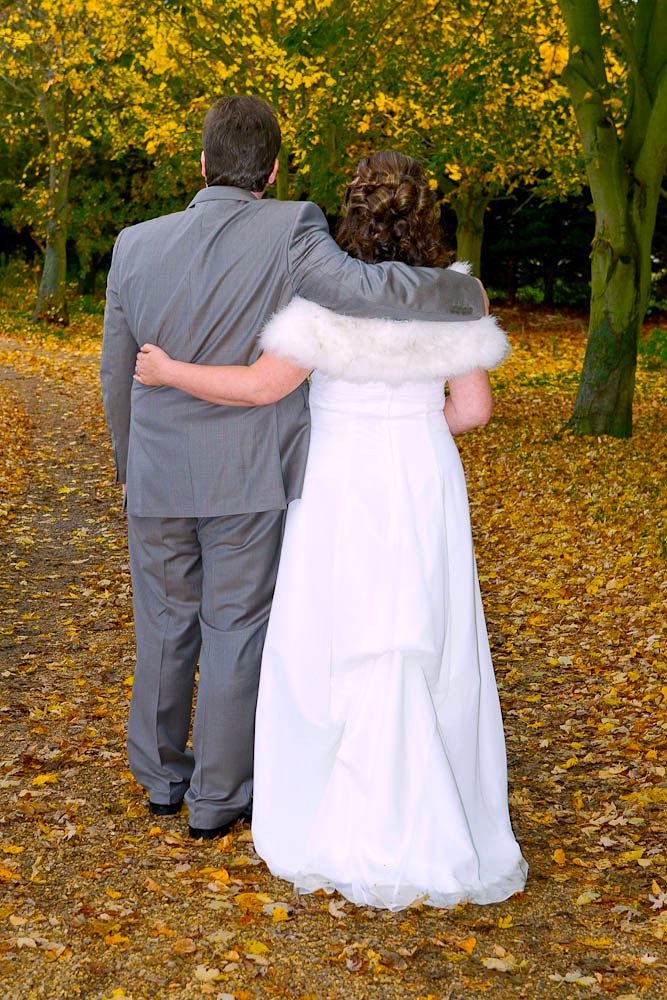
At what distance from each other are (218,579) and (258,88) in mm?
13235

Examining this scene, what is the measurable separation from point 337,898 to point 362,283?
181 centimetres

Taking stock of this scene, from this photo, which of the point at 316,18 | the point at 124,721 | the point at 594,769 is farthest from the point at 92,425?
the point at 594,769

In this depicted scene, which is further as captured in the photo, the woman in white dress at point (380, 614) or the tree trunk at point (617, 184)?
the tree trunk at point (617, 184)

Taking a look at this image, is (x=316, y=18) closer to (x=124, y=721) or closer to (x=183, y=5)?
(x=183, y=5)

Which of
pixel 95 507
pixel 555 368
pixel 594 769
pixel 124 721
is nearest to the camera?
pixel 594 769

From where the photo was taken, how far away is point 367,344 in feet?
11.1

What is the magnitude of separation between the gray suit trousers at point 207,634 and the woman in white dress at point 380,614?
105mm

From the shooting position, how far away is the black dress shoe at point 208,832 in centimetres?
388

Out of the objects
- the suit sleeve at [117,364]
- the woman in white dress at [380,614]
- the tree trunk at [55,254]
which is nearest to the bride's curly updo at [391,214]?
the woman in white dress at [380,614]

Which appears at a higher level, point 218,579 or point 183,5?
point 183,5

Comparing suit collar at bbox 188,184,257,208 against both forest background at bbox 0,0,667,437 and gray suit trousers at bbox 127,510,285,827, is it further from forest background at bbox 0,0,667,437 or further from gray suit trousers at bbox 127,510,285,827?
forest background at bbox 0,0,667,437

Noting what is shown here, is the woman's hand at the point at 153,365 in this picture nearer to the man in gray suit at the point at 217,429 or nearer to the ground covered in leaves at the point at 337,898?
the man in gray suit at the point at 217,429

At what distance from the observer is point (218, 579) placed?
147 inches

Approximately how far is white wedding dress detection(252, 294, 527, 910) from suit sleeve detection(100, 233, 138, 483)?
0.63 m
